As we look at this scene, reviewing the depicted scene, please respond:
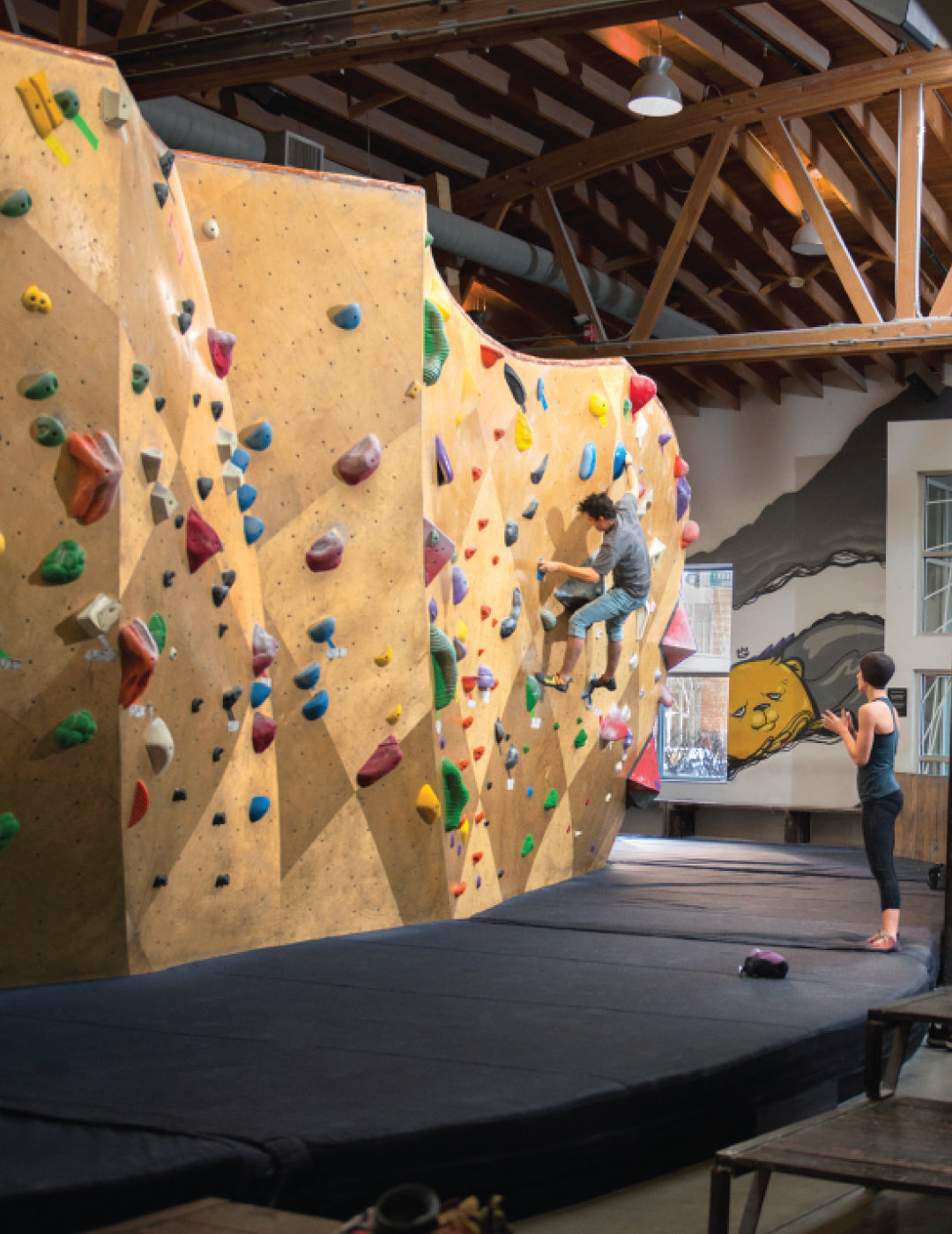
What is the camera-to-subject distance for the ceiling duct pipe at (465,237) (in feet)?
23.3

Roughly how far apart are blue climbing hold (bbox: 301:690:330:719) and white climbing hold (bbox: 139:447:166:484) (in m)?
1.27

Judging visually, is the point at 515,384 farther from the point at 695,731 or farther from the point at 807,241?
the point at 695,731

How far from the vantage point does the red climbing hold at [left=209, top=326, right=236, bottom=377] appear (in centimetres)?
488

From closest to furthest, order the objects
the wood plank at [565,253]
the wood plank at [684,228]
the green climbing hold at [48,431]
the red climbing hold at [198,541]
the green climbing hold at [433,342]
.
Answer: the green climbing hold at [48,431] → the red climbing hold at [198,541] → the green climbing hold at [433,342] → the wood plank at [684,228] → the wood plank at [565,253]

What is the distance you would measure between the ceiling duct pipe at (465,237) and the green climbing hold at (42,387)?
198cm

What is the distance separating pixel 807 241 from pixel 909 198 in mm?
1491

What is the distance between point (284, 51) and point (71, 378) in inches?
104

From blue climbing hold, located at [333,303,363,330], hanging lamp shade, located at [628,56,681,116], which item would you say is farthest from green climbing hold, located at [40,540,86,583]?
hanging lamp shade, located at [628,56,681,116]

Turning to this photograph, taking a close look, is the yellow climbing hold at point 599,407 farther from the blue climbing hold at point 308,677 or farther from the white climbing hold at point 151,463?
the white climbing hold at point 151,463

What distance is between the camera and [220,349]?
4910 millimetres

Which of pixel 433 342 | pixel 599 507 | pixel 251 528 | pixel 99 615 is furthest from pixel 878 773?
pixel 99 615

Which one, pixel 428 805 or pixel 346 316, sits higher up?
pixel 346 316

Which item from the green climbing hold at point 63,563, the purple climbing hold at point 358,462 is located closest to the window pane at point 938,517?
the purple climbing hold at point 358,462

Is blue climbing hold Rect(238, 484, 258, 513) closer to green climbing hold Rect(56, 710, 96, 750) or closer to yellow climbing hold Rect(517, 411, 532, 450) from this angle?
green climbing hold Rect(56, 710, 96, 750)
